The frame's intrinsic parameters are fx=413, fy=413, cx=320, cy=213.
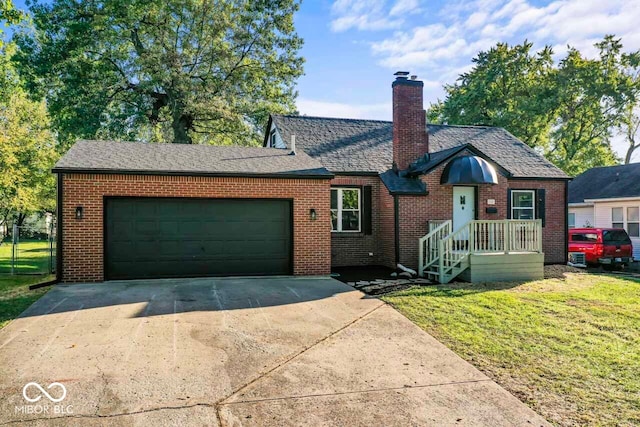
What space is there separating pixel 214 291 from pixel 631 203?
19301 millimetres

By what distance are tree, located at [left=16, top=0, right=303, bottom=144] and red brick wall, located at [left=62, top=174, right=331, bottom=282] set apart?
12344 millimetres

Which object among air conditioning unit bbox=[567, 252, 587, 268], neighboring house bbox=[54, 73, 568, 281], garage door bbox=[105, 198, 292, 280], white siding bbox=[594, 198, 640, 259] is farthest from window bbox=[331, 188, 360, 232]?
white siding bbox=[594, 198, 640, 259]

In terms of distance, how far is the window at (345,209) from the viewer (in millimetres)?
13727

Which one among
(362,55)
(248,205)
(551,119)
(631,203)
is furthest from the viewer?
(551,119)

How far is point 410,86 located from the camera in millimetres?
13523

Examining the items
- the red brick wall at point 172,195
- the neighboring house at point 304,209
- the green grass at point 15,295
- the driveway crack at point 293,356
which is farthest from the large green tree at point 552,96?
the green grass at point 15,295

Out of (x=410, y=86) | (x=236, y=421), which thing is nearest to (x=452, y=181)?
(x=410, y=86)

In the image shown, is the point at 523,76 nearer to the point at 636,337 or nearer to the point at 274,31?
the point at 274,31

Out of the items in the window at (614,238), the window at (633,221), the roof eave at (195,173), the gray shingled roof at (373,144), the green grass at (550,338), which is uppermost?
the gray shingled roof at (373,144)

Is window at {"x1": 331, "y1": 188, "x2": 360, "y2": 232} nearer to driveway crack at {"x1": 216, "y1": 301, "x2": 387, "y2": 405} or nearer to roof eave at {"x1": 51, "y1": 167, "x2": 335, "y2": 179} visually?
roof eave at {"x1": 51, "y1": 167, "x2": 335, "y2": 179}

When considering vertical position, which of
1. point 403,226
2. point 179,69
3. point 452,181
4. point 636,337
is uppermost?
point 179,69

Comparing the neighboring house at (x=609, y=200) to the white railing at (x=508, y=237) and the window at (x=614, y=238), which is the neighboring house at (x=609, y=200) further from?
the white railing at (x=508, y=237)

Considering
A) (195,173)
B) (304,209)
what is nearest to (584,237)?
(304,209)

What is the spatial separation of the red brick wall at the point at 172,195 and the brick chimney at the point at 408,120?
3.68 m
